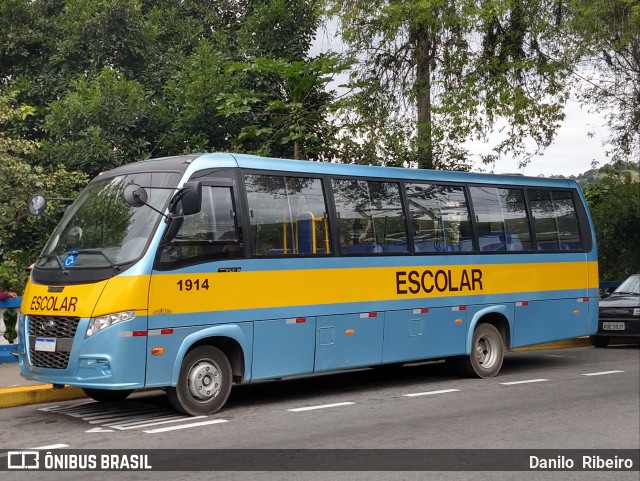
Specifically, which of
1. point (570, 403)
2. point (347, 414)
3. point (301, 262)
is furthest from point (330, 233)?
point (570, 403)

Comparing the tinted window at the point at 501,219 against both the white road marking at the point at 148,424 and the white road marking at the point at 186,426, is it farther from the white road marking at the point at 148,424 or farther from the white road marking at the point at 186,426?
the white road marking at the point at 148,424

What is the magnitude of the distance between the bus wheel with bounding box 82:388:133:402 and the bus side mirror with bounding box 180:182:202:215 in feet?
8.47

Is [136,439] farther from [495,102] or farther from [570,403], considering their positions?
[495,102]

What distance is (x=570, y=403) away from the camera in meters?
11.8

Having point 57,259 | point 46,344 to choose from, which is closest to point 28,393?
point 46,344

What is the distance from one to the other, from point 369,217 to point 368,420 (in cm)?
340

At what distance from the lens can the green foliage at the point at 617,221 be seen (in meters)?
27.0

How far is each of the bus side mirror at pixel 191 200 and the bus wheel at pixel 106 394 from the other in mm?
2581

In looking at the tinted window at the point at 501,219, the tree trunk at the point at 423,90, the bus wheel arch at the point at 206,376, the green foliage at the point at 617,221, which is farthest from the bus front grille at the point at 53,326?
the green foliage at the point at 617,221

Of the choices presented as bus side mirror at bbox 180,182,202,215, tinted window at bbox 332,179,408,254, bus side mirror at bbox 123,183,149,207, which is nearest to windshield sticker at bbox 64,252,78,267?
bus side mirror at bbox 123,183,149,207

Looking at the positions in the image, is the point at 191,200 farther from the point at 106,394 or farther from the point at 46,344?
the point at 106,394

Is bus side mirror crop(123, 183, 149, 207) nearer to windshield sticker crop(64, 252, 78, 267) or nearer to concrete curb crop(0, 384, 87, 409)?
windshield sticker crop(64, 252, 78, 267)

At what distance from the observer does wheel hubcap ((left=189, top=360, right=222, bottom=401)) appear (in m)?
10.7

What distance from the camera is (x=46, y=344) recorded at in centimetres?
1035
